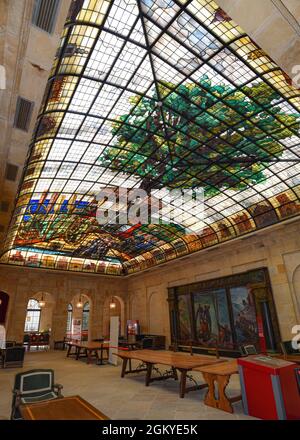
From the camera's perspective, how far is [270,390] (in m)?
5.19

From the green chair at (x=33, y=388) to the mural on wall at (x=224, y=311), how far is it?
29.2 ft

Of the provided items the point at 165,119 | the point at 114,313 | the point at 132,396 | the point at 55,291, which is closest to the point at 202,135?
the point at 165,119

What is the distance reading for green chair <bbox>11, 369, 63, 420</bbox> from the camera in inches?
184

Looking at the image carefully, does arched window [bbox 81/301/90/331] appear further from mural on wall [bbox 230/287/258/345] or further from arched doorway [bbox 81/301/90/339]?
mural on wall [bbox 230/287/258/345]

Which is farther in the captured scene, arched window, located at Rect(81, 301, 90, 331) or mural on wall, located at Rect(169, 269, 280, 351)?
arched window, located at Rect(81, 301, 90, 331)

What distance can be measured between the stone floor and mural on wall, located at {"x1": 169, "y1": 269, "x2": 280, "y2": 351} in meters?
4.66

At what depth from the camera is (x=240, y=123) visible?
30.2 ft

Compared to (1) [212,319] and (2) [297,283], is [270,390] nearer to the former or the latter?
(2) [297,283]

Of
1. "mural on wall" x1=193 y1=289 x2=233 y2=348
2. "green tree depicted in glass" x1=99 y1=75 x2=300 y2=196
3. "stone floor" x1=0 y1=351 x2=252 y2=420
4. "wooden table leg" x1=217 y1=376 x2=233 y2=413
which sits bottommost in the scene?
"stone floor" x1=0 y1=351 x2=252 y2=420

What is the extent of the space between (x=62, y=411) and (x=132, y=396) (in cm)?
468

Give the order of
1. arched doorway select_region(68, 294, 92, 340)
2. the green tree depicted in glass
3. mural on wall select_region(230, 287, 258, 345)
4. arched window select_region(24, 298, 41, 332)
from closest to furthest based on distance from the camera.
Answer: the green tree depicted in glass
mural on wall select_region(230, 287, 258, 345)
arched window select_region(24, 298, 41, 332)
arched doorway select_region(68, 294, 92, 340)

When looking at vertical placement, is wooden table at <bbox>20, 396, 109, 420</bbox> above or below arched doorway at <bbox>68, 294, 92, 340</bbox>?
below

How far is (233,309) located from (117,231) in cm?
962

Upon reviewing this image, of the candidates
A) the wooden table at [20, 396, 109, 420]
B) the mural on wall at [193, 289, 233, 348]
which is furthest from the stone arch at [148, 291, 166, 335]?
the wooden table at [20, 396, 109, 420]
